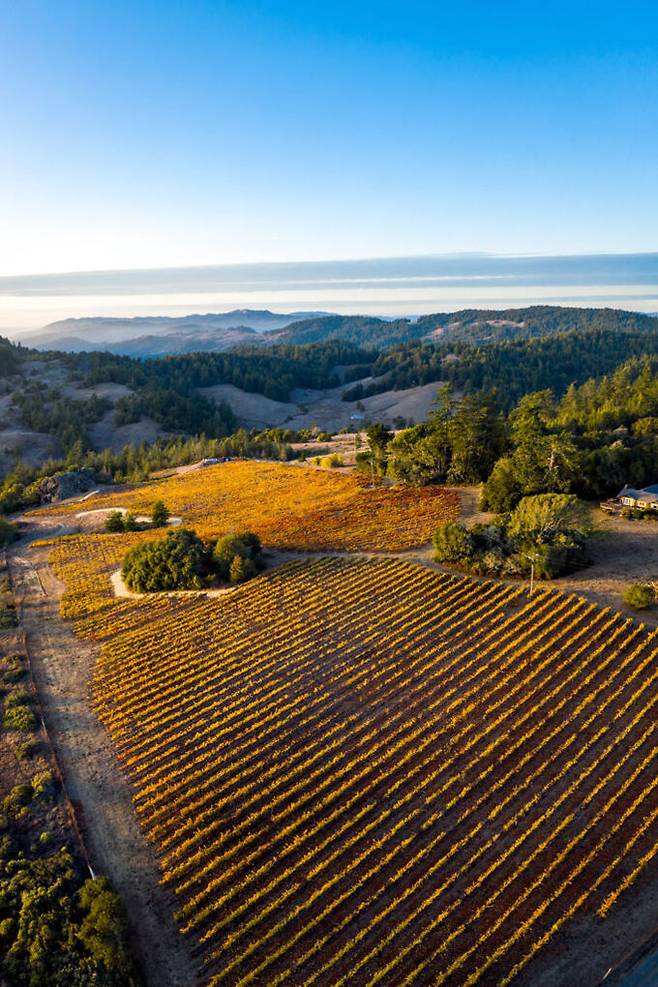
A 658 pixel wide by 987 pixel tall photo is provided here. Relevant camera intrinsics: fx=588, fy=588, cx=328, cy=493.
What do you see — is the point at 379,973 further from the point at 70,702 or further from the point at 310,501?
the point at 310,501

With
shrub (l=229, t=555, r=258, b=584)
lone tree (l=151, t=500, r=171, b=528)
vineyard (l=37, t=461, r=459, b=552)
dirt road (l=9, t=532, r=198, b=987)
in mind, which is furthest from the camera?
lone tree (l=151, t=500, r=171, b=528)

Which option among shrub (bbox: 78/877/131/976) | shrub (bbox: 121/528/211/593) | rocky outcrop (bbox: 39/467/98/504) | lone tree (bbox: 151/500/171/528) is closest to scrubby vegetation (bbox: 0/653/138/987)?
shrub (bbox: 78/877/131/976)

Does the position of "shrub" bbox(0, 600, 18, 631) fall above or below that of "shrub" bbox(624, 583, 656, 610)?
below

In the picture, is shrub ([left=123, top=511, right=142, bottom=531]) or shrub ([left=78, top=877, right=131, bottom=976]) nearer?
shrub ([left=78, top=877, right=131, bottom=976])

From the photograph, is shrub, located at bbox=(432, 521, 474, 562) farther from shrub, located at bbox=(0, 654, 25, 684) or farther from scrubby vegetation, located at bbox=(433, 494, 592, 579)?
shrub, located at bbox=(0, 654, 25, 684)

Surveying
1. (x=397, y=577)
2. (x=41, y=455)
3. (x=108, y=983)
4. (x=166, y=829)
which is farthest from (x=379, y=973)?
(x=41, y=455)

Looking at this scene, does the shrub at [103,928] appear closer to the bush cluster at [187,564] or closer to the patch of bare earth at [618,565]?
the bush cluster at [187,564]

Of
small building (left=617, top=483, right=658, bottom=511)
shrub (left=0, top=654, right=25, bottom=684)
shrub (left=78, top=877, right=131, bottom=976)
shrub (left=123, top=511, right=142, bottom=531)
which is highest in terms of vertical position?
small building (left=617, top=483, right=658, bottom=511)

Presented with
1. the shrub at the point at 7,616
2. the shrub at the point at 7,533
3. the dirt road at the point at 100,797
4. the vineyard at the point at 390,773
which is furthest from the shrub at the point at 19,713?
the shrub at the point at 7,533
